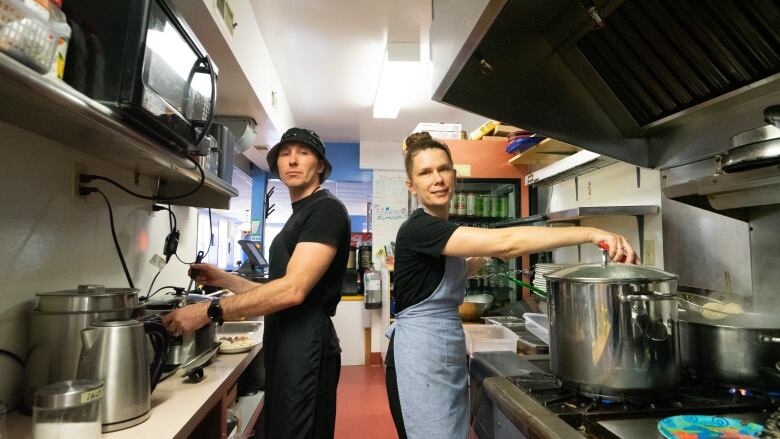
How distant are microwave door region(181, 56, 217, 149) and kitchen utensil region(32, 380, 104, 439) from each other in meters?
0.75

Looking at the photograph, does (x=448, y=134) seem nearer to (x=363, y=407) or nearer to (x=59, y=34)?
A: (x=363, y=407)

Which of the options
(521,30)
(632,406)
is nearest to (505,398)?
(632,406)

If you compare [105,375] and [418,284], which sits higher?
[418,284]

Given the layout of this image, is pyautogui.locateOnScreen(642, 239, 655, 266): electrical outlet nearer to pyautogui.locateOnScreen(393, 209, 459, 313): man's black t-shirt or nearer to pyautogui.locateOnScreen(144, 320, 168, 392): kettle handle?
pyautogui.locateOnScreen(393, 209, 459, 313): man's black t-shirt

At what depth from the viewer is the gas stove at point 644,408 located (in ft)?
2.79

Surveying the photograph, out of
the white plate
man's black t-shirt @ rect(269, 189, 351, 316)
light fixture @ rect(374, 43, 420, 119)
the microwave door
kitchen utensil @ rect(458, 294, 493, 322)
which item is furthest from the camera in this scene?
light fixture @ rect(374, 43, 420, 119)

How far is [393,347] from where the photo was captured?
4.70 ft

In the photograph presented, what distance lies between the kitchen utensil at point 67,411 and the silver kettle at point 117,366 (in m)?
0.07

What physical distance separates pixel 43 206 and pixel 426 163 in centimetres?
114

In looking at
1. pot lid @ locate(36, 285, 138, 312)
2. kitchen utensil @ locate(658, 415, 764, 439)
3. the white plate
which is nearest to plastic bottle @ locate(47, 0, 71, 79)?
pot lid @ locate(36, 285, 138, 312)

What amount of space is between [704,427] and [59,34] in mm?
1434

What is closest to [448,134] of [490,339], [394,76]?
[394,76]

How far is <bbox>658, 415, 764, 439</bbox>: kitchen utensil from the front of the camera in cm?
76

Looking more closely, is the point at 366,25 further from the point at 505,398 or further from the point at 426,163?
the point at 505,398
